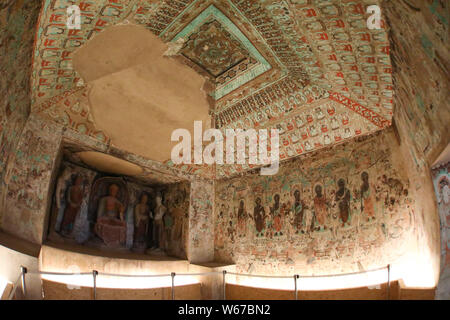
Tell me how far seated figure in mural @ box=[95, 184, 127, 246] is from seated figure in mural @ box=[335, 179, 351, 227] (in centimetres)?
468

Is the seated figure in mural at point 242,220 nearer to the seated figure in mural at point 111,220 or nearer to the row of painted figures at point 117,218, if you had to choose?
the row of painted figures at point 117,218

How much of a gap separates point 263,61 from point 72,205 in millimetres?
4731

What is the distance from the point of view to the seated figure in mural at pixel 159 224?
8.20m

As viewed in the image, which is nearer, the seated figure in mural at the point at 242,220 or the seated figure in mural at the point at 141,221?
the seated figure in mural at the point at 242,220

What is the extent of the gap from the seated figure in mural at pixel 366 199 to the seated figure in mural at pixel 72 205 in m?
5.56

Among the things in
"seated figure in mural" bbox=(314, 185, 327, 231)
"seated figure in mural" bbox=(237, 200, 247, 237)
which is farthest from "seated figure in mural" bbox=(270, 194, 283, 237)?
"seated figure in mural" bbox=(314, 185, 327, 231)

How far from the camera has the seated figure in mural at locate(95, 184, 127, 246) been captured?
7.30 metres

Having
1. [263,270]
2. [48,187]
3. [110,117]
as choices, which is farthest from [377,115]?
[48,187]

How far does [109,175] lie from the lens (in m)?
7.96

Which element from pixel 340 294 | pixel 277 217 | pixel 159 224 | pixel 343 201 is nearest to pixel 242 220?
pixel 277 217

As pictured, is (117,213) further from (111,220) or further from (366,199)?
(366,199)

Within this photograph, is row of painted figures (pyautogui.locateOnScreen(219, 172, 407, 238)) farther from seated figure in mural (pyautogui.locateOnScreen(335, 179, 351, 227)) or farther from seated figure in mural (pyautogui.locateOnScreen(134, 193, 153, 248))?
seated figure in mural (pyautogui.locateOnScreen(134, 193, 153, 248))

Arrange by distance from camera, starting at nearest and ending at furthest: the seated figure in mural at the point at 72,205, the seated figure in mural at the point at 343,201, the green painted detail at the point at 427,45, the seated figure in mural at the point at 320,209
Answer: the green painted detail at the point at 427,45 < the seated figure in mural at the point at 343,201 < the seated figure in mural at the point at 320,209 < the seated figure in mural at the point at 72,205

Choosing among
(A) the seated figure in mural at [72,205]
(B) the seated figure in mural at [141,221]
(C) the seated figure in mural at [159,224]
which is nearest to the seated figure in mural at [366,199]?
(C) the seated figure in mural at [159,224]
